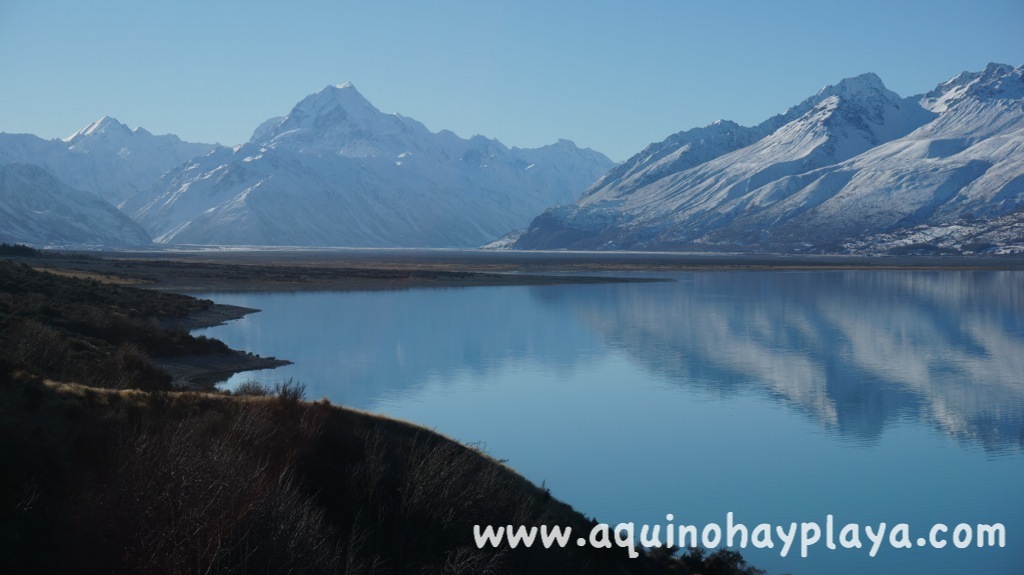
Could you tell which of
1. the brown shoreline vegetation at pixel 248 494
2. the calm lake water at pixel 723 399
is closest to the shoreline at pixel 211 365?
the calm lake water at pixel 723 399

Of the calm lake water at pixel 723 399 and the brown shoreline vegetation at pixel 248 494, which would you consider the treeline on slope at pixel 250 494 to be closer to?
the brown shoreline vegetation at pixel 248 494

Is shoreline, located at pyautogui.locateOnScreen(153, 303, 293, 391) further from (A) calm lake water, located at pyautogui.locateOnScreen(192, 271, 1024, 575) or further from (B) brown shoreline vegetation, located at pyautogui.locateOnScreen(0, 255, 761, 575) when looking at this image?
(B) brown shoreline vegetation, located at pyautogui.locateOnScreen(0, 255, 761, 575)

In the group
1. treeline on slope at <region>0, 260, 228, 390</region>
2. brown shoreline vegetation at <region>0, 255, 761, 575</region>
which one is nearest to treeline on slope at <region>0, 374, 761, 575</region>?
brown shoreline vegetation at <region>0, 255, 761, 575</region>

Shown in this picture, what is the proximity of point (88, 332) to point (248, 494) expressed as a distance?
113ft

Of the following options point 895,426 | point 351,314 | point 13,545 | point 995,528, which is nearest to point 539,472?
point 995,528

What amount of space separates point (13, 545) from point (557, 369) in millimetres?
41242

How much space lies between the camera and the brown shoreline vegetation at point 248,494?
13.2 metres

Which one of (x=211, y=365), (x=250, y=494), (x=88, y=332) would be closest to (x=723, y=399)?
(x=211, y=365)

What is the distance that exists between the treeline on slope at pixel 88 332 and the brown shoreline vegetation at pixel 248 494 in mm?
2986

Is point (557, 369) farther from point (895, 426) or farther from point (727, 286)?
point (727, 286)

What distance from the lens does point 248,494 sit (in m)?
14.3

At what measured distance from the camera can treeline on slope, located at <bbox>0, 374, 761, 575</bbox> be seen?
13.2 meters

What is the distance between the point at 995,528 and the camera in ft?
80.9

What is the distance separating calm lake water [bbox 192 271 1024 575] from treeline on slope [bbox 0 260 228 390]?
5.55m
